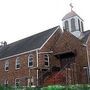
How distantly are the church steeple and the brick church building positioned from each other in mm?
1577

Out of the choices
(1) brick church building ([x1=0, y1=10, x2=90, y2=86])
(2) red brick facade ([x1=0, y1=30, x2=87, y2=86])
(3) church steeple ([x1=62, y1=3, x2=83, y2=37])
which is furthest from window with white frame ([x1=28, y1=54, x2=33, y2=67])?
(3) church steeple ([x1=62, y1=3, x2=83, y2=37])

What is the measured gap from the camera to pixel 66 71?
90.6 feet

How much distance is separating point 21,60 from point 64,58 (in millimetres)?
6574

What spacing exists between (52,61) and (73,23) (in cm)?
941

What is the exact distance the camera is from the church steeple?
38531 mm

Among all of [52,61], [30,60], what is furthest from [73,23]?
[30,60]

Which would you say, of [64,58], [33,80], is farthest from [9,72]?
[64,58]

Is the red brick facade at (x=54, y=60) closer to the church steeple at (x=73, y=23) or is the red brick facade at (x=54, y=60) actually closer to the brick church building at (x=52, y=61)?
the brick church building at (x=52, y=61)

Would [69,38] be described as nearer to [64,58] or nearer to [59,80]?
[64,58]

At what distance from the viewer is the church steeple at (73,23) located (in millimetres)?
38531

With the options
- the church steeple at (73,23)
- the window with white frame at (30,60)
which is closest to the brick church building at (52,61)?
the window with white frame at (30,60)

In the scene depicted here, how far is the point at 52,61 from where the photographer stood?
3231 centimetres

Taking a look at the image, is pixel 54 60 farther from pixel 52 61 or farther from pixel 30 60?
pixel 30 60

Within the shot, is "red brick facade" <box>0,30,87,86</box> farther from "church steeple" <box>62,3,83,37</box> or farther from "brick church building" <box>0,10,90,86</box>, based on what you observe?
"church steeple" <box>62,3,83,37</box>
